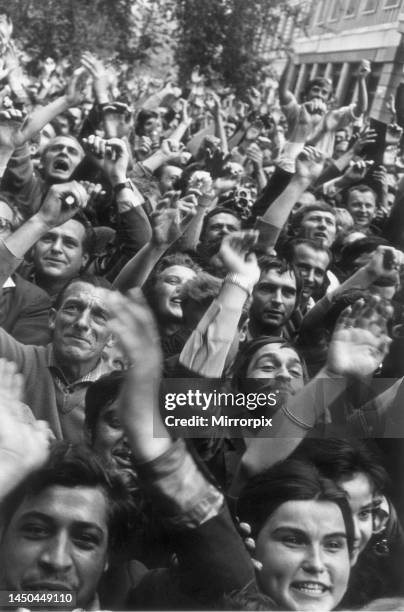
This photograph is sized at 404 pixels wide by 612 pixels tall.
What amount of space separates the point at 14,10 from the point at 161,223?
1800 mm

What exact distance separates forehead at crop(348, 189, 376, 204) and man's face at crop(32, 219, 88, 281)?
1906mm

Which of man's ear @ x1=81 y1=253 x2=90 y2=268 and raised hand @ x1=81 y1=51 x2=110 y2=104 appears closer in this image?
man's ear @ x1=81 y1=253 x2=90 y2=268

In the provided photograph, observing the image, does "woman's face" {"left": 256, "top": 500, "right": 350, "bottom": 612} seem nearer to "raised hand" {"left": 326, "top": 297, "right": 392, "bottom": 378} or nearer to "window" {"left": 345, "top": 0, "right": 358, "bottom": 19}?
"raised hand" {"left": 326, "top": 297, "right": 392, "bottom": 378}

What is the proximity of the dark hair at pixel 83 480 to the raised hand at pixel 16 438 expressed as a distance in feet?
0.08

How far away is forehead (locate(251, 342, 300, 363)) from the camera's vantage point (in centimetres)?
286

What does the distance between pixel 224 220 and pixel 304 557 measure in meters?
1.10

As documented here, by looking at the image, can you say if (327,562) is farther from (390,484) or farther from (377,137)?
(377,137)

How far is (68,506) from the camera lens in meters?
2.67

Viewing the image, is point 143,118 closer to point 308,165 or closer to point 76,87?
point 76,87

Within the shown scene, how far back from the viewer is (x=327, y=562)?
8.96ft

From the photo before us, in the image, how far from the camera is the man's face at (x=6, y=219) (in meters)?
3.30

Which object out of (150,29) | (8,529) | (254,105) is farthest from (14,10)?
(254,105)

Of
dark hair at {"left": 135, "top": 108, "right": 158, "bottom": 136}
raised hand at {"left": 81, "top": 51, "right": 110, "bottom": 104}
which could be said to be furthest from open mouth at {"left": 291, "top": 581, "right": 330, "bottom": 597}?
dark hair at {"left": 135, "top": 108, "right": 158, "bottom": 136}

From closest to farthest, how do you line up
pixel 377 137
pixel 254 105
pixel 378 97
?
1. pixel 378 97
2. pixel 377 137
3. pixel 254 105
